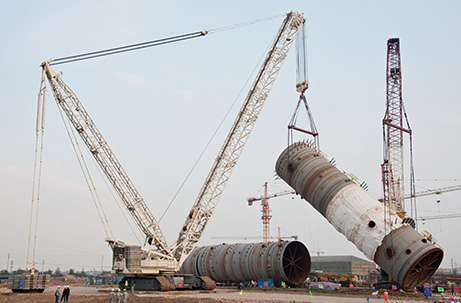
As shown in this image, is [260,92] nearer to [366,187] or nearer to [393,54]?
[366,187]

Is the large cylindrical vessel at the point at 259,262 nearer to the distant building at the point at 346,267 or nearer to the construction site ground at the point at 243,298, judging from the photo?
the construction site ground at the point at 243,298

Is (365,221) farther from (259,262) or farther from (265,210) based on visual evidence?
(265,210)

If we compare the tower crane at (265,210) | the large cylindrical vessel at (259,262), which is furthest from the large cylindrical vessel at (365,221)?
the tower crane at (265,210)

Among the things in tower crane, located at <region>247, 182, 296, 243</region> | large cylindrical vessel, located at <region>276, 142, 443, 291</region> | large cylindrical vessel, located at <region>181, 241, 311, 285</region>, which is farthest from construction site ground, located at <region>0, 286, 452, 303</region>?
tower crane, located at <region>247, 182, 296, 243</region>

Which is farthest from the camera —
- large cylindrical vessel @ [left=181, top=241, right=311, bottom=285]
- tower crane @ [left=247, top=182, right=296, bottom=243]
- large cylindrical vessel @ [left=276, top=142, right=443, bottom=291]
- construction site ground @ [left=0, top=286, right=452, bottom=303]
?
tower crane @ [left=247, top=182, right=296, bottom=243]

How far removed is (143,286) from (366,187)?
1906 cm

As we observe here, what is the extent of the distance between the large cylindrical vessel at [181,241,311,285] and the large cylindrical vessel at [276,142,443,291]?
910 cm

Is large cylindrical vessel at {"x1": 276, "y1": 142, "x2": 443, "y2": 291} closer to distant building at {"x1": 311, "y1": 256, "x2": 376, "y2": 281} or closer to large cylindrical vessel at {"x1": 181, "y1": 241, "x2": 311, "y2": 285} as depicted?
large cylindrical vessel at {"x1": 181, "y1": 241, "x2": 311, "y2": 285}

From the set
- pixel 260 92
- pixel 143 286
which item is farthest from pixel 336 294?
pixel 260 92

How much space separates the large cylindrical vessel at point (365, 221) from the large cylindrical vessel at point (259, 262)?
29.8ft

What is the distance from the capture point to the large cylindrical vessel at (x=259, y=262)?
131 ft

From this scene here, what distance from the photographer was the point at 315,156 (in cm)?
3362

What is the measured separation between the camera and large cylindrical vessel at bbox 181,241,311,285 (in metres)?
40.0

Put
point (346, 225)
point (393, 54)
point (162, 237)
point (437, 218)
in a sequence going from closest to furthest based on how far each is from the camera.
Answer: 1. point (346, 225)
2. point (162, 237)
3. point (393, 54)
4. point (437, 218)
